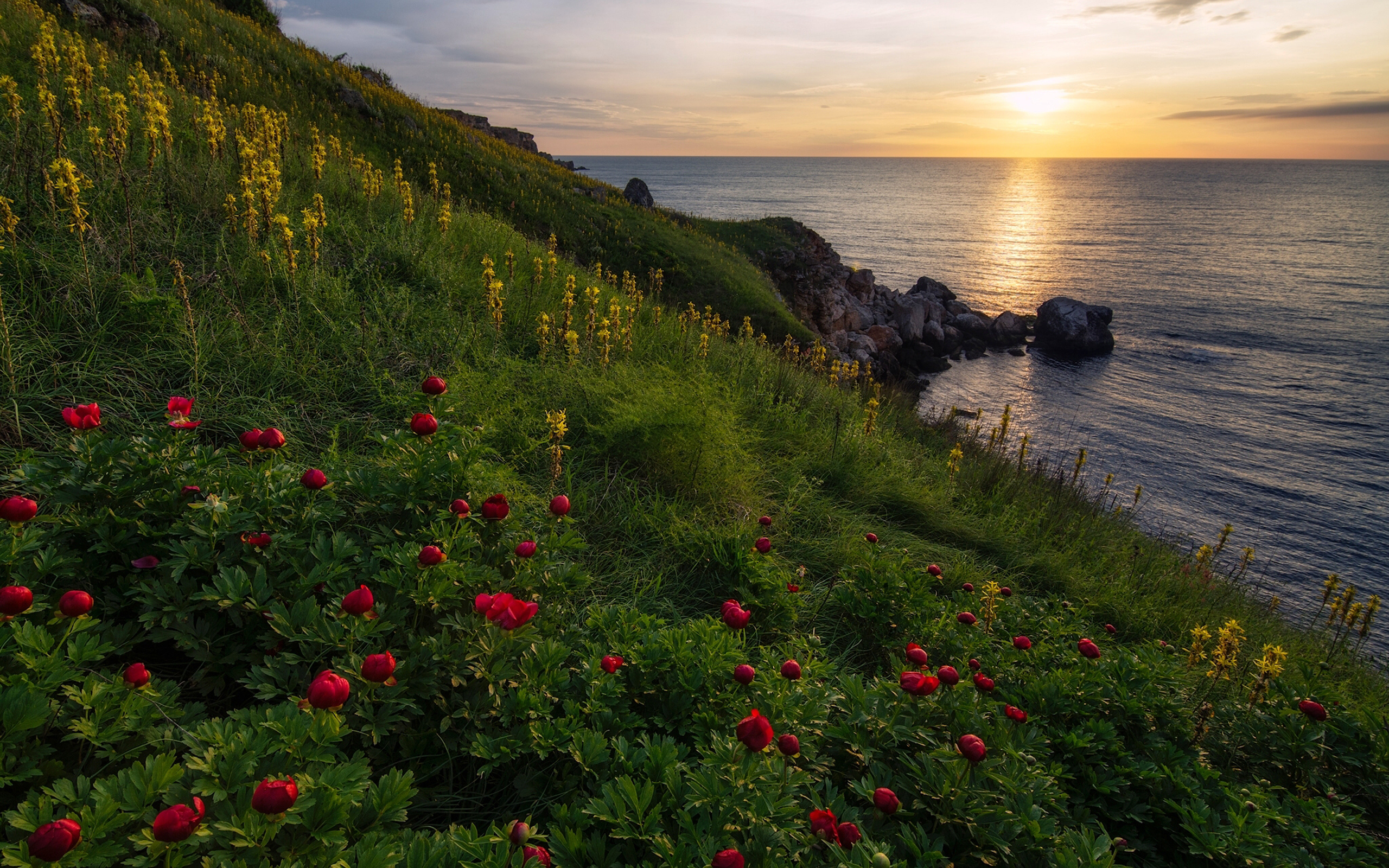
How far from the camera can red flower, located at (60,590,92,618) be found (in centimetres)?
174

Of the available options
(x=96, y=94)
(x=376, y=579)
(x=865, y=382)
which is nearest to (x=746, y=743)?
(x=376, y=579)

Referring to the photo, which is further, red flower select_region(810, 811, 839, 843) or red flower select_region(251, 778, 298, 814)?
red flower select_region(810, 811, 839, 843)

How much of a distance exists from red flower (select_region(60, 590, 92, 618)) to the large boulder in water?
35.4m

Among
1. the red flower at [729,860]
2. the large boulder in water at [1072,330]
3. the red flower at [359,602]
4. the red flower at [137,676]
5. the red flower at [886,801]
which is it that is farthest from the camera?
the large boulder in water at [1072,330]

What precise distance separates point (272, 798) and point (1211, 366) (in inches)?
1409

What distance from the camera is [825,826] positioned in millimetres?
1763

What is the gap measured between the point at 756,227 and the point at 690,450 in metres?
27.8

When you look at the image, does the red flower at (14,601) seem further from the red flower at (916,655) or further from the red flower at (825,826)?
the red flower at (916,655)

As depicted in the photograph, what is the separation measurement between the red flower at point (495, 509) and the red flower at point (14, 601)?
130cm

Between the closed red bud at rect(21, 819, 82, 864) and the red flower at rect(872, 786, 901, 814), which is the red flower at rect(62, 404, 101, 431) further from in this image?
the red flower at rect(872, 786, 901, 814)

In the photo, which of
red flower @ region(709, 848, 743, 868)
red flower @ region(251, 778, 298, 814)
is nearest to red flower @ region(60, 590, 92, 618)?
red flower @ region(251, 778, 298, 814)

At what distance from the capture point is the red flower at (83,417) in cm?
223

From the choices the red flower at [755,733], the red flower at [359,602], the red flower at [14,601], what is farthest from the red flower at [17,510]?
the red flower at [755,733]

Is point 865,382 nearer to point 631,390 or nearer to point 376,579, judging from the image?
point 631,390
